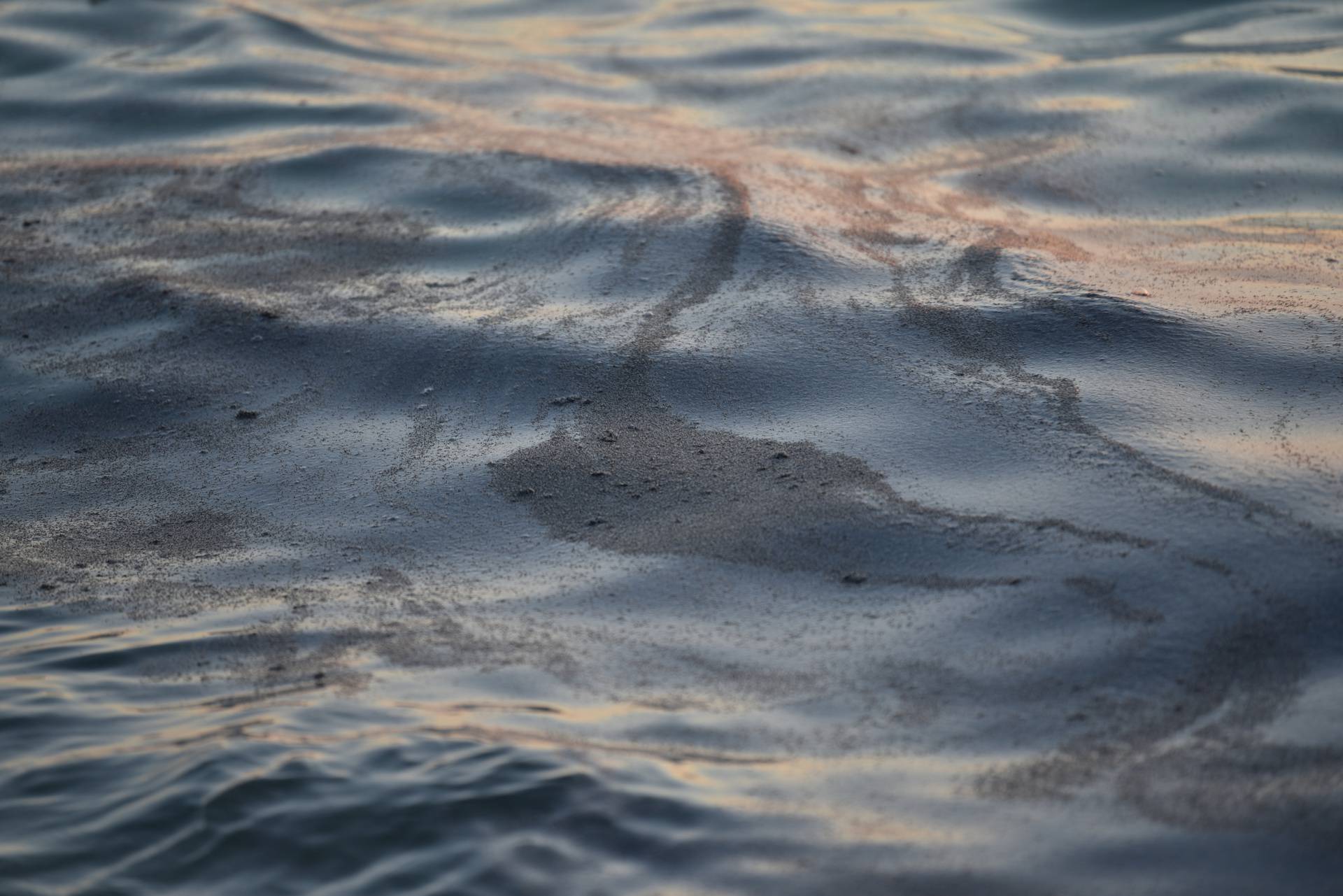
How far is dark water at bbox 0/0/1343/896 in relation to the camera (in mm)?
1982

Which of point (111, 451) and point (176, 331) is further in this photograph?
point (176, 331)

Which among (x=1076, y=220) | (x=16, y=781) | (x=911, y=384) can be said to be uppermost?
(x=1076, y=220)

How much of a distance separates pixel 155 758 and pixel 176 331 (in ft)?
5.76

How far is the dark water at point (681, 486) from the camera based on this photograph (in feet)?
6.50

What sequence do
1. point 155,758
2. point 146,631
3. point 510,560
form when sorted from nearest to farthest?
point 155,758
point 146,631
point 510,560

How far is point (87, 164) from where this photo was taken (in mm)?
4668

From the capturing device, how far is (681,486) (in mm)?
2811

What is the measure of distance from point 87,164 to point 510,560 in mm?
2945

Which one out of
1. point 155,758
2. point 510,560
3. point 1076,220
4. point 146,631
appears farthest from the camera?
point 1076,220

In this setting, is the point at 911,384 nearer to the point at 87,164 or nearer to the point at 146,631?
the point at 146,631

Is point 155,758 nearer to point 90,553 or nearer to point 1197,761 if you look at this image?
point 90,553

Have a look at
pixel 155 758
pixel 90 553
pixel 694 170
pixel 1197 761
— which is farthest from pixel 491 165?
pixel 1197 761

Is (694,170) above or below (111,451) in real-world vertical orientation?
above

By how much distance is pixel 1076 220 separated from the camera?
155 inches
